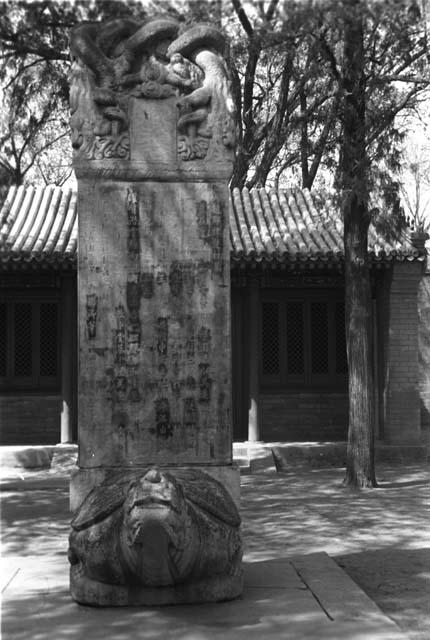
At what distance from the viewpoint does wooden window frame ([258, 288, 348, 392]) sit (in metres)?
13.5

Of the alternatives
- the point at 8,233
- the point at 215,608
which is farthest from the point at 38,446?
the point at 215,608

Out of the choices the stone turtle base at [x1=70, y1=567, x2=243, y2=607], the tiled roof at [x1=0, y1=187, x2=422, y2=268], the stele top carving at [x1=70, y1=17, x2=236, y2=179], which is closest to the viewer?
the stone turtle base at [x1=70, y1=567, x2=243, y2=607]

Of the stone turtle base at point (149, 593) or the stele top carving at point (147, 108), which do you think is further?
the stele top carving at point (147, 108)

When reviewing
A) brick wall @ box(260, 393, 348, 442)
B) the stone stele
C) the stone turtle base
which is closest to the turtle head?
the stone turtle base

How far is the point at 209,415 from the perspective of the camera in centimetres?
508

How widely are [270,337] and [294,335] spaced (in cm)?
39

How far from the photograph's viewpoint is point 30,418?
43.7 feet

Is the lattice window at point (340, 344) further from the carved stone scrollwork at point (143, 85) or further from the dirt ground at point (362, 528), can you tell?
the carved stone scrollwork at point (143, 85)

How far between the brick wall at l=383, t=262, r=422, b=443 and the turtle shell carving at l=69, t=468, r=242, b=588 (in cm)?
933

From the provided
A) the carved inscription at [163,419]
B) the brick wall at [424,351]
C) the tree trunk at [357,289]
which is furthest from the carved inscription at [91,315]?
the brick wall at [424,351]

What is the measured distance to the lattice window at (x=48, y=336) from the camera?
1334 cm

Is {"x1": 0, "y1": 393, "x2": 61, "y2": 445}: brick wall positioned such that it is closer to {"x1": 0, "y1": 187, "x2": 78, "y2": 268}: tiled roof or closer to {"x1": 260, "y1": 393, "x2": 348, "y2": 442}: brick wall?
{"x1": 0, "y1": 187, "x2": 78, "y2": 268}: tiled roof

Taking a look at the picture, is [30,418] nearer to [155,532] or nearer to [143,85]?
[143,85]

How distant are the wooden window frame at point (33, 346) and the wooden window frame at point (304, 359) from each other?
3312 millimetres
